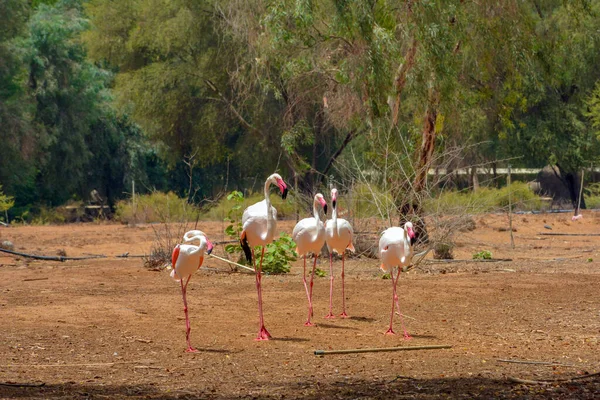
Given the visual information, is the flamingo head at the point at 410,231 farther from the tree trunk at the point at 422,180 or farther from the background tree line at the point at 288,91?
the background tree line at the point at 288,91

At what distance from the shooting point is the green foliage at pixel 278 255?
16.5 metres

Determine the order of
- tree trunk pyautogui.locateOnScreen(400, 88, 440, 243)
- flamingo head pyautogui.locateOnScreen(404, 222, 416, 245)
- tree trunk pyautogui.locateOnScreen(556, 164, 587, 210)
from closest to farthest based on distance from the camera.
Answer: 1. flamingo head pyautogui.locateOnScreen(404, 222, 416, 245)
2. tree trunk pyautogui.locateOnScreen(400, 88, 440, 243)
3. tree trunk pyautogui.locateOnScreen(556, 164, 587, 210)

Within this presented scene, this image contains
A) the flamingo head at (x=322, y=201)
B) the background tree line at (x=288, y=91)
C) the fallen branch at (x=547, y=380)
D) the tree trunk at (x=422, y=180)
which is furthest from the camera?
the background tree line at (x=288, y=91)

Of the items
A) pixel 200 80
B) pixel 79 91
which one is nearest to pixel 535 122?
pixel 200 80

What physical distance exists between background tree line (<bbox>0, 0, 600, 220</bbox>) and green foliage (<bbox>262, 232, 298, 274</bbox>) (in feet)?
5.47

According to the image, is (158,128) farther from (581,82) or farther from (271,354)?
(271,354)

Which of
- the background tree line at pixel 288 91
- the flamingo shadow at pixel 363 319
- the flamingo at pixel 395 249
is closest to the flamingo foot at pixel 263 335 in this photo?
the flamingo at pixel 395 249

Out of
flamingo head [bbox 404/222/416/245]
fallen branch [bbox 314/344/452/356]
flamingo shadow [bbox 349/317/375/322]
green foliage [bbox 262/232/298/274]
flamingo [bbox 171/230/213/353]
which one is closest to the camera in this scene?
fallen branch [bbox 314/344/452/356]

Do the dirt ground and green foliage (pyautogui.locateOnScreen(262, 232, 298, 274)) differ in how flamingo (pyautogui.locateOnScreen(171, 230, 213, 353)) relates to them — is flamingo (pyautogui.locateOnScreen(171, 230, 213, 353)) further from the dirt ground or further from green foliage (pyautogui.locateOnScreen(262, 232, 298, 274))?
green foliage (pyautogui.locateOnScreen(262, 232, 298, 274))

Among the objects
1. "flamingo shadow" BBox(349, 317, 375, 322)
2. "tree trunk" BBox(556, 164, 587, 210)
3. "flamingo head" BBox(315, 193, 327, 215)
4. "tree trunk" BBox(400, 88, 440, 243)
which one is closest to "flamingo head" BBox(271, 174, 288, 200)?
"flamingo head" BBox(315, 193, 327, 215)

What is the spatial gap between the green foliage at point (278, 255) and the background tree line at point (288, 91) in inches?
65.6

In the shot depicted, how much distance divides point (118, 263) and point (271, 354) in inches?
421

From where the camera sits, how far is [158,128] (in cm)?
3534

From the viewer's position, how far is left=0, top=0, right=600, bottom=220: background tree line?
19.3 m
